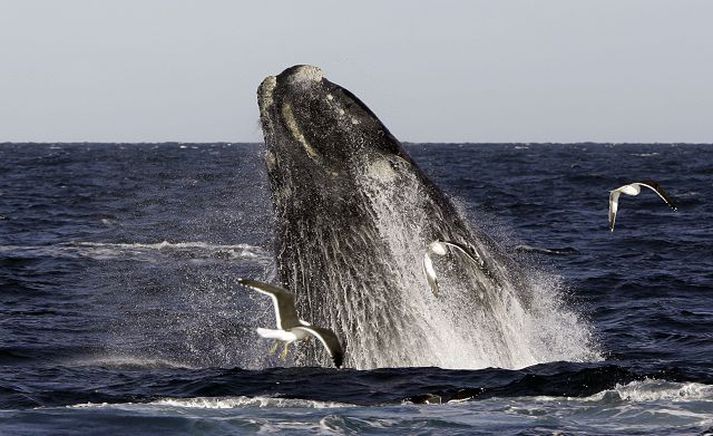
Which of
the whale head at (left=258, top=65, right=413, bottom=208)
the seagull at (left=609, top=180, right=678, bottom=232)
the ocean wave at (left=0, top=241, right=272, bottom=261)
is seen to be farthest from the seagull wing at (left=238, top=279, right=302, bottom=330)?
the ocean wave at (left=0, top=241, right=272, bottom=261)

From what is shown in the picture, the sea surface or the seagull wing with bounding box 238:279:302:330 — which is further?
the sea surface

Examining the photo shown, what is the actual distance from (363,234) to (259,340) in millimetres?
3871

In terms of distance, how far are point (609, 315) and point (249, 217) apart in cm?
2237

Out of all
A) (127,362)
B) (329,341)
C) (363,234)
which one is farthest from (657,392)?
(127,362)

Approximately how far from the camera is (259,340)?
1442 cm

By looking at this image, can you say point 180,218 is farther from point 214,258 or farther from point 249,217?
point 214,258

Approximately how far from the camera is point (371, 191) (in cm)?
1089

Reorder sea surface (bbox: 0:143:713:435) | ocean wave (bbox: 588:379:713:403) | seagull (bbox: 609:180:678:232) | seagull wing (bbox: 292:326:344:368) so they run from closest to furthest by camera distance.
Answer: seagull wing (bbox: 292:326:344:368), sea surface (bbox: 0:143:713:435), ocean wave (bbox: 588:379:713:403), seagull (bbox: 609:180:678:232)

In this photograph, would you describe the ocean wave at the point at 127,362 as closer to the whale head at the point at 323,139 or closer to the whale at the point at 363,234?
the whale at the point at 363,234

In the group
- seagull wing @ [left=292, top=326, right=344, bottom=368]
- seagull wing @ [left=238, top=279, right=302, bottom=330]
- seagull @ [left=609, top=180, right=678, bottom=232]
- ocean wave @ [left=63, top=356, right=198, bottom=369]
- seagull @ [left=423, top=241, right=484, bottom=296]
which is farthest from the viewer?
seagull @ [left=609, top=180, right=678, bottom=232]

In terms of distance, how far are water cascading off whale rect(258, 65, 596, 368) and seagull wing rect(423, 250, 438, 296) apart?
321 millimetres

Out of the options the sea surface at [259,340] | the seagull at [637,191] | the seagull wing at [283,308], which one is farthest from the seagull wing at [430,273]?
the seagull at [637,191]

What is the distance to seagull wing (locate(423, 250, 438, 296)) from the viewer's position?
10.3 meters

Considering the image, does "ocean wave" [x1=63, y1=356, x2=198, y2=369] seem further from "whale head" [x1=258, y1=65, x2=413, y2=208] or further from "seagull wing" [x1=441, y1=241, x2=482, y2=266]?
"seagull wing" [x1=441, y1=241, x2=482, y2=266]
